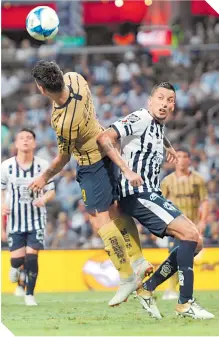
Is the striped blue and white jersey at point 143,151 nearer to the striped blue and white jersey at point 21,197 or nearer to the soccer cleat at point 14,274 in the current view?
the striped blue and white jersey at point 21,197

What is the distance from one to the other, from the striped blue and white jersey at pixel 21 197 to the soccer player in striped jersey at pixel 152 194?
3.28 m

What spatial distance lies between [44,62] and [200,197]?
4967 millimetres

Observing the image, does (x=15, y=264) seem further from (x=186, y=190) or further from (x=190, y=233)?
(x=190, y=233)

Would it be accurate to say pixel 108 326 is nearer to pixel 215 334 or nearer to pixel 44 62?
pixel 215 334

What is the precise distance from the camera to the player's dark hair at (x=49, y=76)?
7824 mm

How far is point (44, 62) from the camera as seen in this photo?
7871 millimetres

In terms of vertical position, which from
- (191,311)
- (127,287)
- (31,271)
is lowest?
(31,271)

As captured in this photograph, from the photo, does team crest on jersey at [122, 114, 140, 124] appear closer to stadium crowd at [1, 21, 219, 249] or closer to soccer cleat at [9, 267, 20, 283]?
soccer cleat at [9, 267, 20, 283]

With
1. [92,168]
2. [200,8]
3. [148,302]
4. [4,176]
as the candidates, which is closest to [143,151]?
[92,168]

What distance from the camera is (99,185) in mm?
8273

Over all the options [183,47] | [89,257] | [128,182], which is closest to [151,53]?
[183,47]

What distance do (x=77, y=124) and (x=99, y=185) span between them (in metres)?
0.65

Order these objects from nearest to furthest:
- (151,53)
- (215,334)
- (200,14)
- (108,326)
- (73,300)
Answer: (215,334) → (108,326) → (73,300) → (151,53) → (200,14)

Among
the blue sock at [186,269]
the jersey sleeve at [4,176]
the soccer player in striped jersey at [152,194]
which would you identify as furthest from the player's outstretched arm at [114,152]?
the jersey sleeve at [4,176]
